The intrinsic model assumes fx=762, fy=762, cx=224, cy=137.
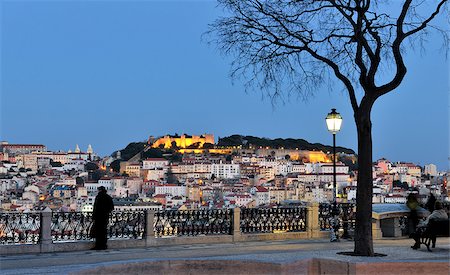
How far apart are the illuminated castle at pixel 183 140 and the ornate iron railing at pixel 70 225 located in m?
157

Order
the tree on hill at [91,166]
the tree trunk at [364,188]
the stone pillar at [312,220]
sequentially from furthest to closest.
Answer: the tree on hill at [91,166] < the stone pillar at [312,220] < the tree trunk at [364,188]

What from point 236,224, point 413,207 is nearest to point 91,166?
point 236,224

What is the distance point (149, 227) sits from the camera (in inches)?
811

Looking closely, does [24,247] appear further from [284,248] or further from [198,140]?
[198,140]

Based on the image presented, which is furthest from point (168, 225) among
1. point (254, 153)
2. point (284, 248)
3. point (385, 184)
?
point (254, 153)

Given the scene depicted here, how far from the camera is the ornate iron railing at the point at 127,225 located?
2030 centimetres

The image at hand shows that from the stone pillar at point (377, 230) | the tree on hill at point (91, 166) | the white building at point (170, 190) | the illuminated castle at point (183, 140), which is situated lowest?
the stone pillar at point (377, 230)

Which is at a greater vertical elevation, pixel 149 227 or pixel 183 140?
pixel 183 140

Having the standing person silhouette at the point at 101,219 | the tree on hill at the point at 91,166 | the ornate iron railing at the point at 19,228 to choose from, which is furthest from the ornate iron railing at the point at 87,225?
the tree on hill at the point at 91,166

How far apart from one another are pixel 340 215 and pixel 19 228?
386 inches

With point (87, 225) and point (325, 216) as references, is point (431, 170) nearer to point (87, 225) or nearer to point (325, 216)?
point (325, 216)

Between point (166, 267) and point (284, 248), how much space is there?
5.40 meters

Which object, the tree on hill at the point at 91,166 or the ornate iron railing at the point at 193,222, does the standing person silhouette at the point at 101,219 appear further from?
the tree on hill at the point at 91,166

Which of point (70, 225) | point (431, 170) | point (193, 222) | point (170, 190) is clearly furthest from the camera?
point (170, 190)
